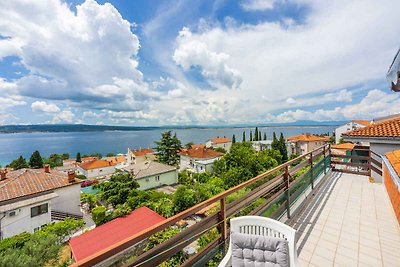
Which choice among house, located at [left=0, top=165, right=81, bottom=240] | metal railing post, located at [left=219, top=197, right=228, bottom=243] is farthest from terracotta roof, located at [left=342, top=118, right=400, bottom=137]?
house, located at [left=0, top=165, right=81, bottom=240]

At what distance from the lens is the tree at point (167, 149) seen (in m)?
36.1

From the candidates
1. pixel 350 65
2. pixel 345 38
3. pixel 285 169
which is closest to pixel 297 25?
pixel 345 38

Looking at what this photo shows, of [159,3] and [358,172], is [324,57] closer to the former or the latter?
[358,172]

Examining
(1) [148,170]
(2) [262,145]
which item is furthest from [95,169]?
(2) [262,145]

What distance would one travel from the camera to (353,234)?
2.90 m

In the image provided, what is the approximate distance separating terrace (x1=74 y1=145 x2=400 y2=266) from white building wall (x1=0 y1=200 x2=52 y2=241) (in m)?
17.0

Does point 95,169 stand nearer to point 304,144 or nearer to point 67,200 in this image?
point 67,200

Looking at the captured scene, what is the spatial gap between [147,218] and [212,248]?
31.6ft

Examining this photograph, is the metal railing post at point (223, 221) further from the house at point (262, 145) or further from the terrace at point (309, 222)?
the house at point (262, 145)

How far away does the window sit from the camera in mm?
13885

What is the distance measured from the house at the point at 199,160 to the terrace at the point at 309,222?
92.2 ft

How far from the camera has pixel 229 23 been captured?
8531 mm

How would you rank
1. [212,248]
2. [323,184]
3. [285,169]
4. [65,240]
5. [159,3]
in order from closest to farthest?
[212,248] → [285,169] → [323,184] → [159,3] → [65,240]

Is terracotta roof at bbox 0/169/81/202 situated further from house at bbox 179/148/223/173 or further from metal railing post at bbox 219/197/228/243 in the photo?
house at bbox 179/148/223/173
